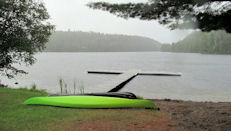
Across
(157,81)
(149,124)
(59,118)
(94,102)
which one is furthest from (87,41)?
(149,124)

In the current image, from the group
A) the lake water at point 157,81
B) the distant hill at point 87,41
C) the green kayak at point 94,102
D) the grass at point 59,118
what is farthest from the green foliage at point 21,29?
the distant hill at point 87,41

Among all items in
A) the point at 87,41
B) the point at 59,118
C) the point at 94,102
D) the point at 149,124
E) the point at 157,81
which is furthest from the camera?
the point at 87,41

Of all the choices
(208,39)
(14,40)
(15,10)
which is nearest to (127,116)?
(14,40)

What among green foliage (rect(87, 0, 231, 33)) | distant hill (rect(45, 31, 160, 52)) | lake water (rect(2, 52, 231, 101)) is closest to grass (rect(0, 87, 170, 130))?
green foliage (rect(87, 0, 231, 33))

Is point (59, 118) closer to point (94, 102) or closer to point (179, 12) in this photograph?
point (94, 102)

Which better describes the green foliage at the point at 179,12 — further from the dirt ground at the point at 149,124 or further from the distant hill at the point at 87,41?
the distant hill at the point at 87,41

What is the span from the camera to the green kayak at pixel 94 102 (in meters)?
4.65

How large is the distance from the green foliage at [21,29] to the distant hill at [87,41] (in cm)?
7735

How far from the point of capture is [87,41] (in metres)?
91.2

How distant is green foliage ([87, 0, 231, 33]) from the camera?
3422 mm

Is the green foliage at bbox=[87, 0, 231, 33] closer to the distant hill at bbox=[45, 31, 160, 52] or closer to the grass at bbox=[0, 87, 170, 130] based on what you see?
the grass at bbox=[0, 87, 170, 130]

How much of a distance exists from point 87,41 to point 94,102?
290 feet

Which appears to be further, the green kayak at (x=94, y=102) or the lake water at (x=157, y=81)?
the lake water at (x=157, y=81)

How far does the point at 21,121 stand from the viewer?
338 centimetres
